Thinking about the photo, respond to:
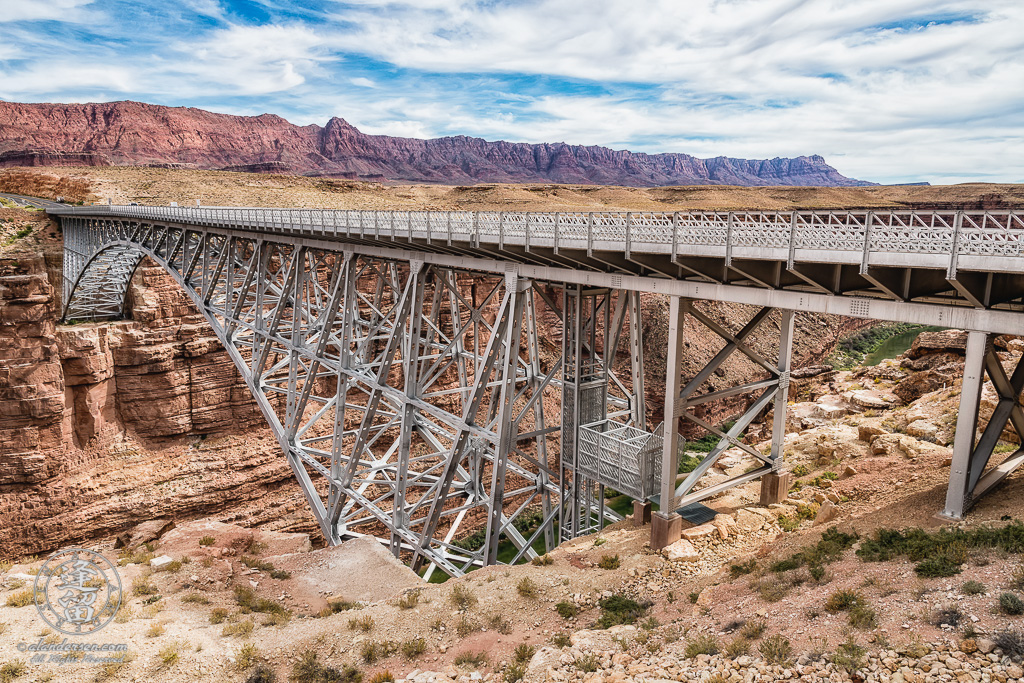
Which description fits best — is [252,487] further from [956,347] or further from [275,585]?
[956,347]

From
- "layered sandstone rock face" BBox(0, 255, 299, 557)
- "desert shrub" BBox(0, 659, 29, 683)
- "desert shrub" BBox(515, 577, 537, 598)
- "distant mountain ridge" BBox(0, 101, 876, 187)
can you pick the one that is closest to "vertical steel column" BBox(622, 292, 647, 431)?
"desert shrub" BBox(515, 577, 537, 598)

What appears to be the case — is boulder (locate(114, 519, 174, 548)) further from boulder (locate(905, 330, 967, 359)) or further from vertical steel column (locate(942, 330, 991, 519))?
boulder (locate(905, 330, 967, 359))

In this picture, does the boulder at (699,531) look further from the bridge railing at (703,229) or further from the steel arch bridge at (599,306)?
the bridge railing at (703,229)

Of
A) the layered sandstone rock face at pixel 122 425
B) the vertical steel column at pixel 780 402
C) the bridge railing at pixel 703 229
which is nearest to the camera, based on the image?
the bridge railing at pixel 703 229

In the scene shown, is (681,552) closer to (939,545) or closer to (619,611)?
(619,611)

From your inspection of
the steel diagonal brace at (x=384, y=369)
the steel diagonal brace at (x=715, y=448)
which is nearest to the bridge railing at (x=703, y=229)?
the steel diagonal brace at (x=384, y=369)

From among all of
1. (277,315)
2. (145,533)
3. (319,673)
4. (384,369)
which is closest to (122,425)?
(145,533)
